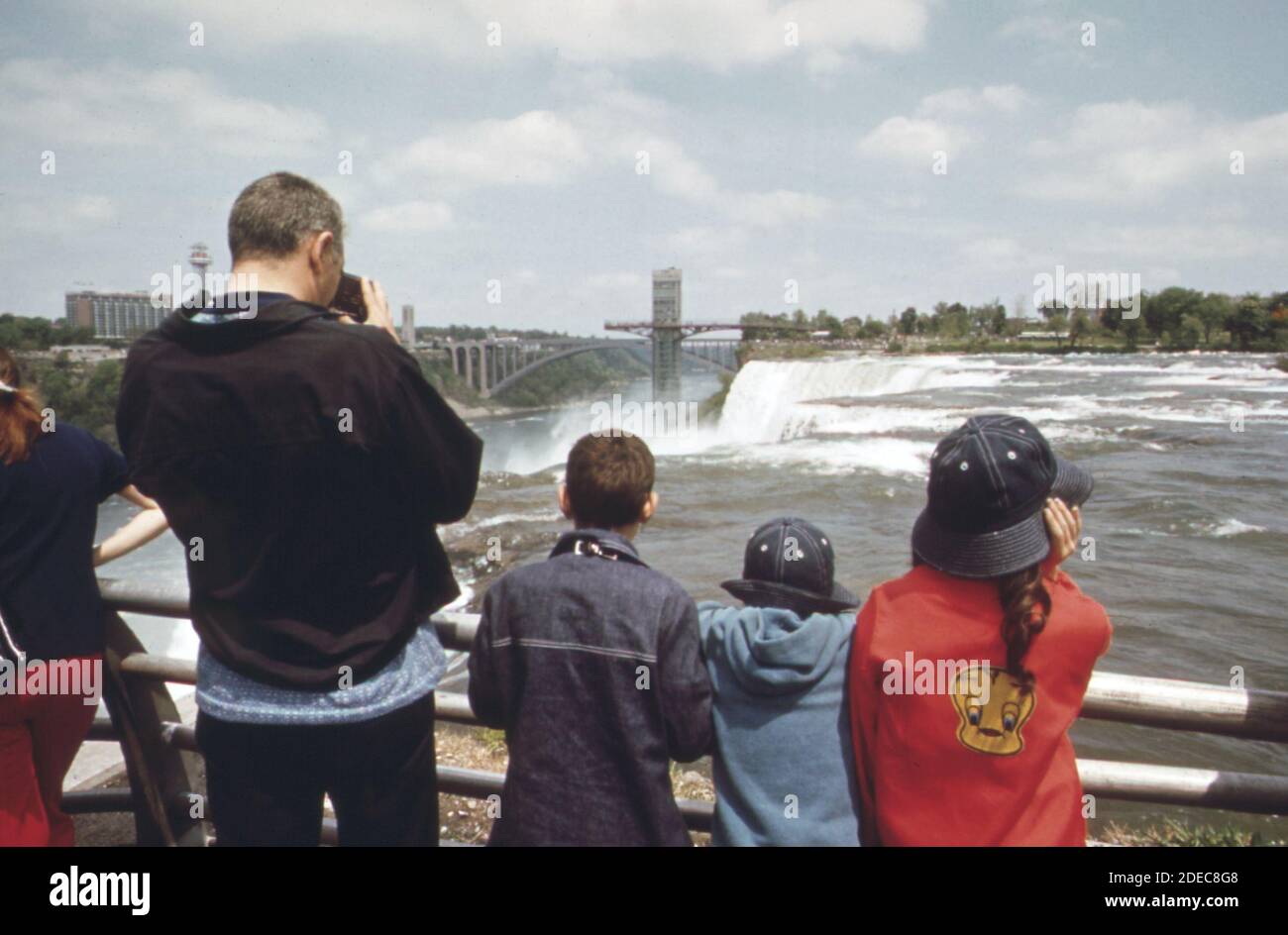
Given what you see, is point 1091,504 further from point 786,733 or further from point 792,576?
point 786,733

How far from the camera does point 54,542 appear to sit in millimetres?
2141

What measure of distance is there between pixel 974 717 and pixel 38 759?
2177mm

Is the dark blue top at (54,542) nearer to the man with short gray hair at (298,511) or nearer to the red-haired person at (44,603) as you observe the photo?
the red-haired person at (44,603)

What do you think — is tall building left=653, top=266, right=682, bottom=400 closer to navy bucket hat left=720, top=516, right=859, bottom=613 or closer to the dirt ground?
the dirt ground

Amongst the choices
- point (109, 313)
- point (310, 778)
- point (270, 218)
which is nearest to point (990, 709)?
point (310, 778)

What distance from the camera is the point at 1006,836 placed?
181cm

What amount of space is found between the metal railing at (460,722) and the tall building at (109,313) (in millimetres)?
32690

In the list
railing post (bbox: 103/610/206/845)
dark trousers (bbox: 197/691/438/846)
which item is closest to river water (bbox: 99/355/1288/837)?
dark trousers (bbox: 197/691/438/846)

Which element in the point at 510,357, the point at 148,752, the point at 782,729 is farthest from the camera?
the point at 510,357

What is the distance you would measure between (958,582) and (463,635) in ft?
3.61

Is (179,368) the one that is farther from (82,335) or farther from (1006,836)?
(82,335)

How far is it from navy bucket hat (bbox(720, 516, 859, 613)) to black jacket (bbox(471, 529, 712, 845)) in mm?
222

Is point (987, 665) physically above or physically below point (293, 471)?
below
